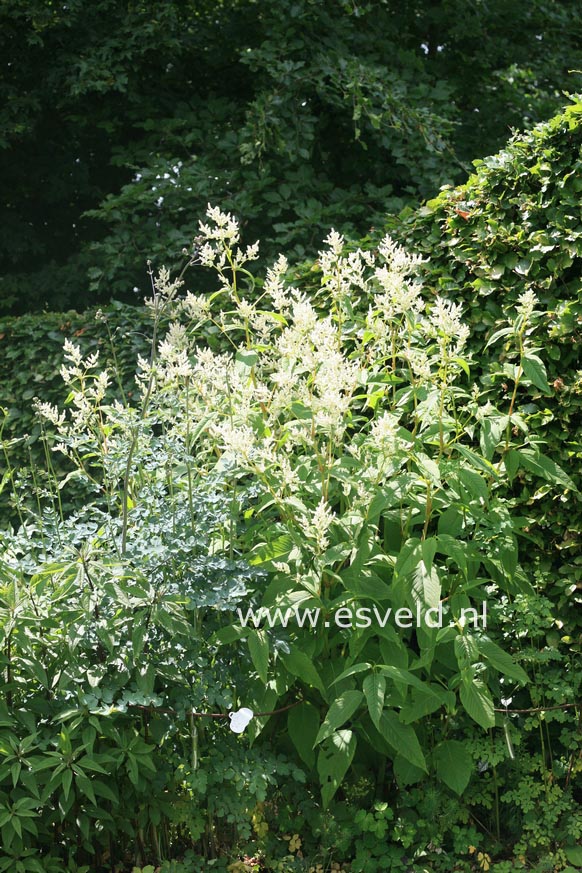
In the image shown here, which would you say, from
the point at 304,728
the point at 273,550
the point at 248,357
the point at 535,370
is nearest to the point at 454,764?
the point at 304,728

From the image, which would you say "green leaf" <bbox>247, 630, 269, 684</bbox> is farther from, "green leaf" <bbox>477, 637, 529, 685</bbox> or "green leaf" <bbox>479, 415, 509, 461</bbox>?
"green leaf" <bbox>479, 415, 509, 461</bbox>

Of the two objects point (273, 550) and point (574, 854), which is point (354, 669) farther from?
point (574, 854)

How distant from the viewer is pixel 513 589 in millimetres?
3189

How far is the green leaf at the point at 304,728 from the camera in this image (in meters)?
2.89

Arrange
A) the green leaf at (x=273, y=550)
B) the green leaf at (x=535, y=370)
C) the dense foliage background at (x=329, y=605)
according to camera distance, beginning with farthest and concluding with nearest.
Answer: the green leaf at (x=535, y=370) < the green leaf at (x=273, y=550) < the dense foliage background at (x=329, y=605)

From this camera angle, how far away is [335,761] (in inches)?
110

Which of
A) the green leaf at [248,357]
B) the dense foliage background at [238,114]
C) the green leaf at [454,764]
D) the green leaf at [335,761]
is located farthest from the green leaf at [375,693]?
the dense foliage background at [238,114]

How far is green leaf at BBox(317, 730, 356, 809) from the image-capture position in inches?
110

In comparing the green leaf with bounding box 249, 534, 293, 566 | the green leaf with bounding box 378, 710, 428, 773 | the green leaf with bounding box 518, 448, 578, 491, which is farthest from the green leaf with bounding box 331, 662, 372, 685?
the green leaf with bounding box 518, 448, 578, 491

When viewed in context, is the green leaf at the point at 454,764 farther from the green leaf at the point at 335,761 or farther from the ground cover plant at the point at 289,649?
the green leaf at the point at 335,761

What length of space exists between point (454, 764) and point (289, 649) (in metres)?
0.70

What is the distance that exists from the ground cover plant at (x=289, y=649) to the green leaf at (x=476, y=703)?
0.01 metres

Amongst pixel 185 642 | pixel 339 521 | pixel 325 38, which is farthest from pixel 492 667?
pixel 325 38

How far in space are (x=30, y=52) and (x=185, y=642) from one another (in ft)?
22.2
